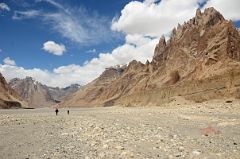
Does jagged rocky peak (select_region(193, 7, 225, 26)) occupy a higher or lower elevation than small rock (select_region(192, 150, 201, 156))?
higher

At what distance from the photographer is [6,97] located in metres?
176

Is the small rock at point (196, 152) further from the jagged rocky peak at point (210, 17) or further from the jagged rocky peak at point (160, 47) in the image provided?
the jagged rocky peak at point (160, 47)

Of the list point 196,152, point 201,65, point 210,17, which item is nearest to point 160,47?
point 210,17

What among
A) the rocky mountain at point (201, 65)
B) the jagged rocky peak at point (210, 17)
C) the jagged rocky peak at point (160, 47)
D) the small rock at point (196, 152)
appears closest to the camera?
the small rock at point (196, 152)

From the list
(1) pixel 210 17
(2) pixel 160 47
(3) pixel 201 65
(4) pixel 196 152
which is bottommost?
(4) pixel 196 152

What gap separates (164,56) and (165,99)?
57.8 meters

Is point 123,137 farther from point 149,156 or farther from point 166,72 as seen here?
point 166,72

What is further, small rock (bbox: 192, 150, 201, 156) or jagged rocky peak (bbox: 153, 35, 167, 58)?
jagged rocky peak (bbox: 153, 35, 167, 58)

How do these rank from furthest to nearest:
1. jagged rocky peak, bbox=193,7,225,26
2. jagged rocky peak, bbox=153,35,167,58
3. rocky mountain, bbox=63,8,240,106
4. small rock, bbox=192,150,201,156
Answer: jagged rocky peak, bbox=153,35,167,58
jagged rocky peak, bbox=193,7,225,26
rocky mountain, bbox=63,8,240,106
small rock, bbox=192,150,201,156

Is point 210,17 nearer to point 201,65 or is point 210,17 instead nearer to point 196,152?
point 201,65

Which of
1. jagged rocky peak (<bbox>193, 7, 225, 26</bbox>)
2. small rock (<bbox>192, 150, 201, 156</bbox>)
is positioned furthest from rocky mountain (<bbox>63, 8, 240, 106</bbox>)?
small rock (<bbox>192, 150, 201, 156</bbox>)

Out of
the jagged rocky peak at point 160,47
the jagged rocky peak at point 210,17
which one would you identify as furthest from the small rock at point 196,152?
the jagged rocky peak at point 160,47

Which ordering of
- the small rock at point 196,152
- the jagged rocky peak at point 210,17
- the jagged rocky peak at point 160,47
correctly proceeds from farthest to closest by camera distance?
1. the jagged rocky peak at point 160,47
2. the jagged rocky peak at point 210,17
3. the small rock at point 196,152

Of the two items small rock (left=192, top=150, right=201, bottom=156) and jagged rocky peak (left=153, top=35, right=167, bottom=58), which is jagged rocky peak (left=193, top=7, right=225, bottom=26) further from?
small rock (left=192, top=150, right=201, bottom=156)
